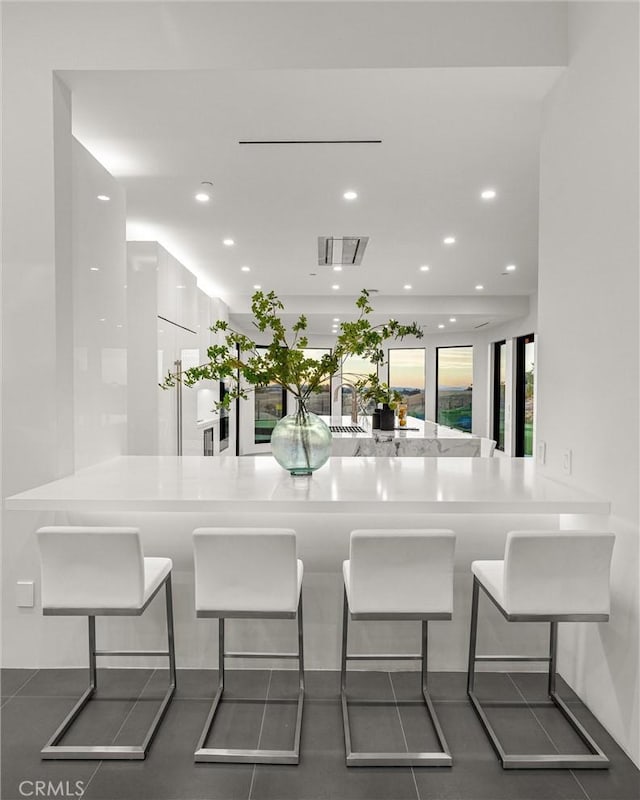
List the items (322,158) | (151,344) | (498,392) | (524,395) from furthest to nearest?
(498,392), (524,395), (151,344), (322,158)

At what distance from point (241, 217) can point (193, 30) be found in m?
2.04

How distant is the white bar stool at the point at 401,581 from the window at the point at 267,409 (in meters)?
9.57

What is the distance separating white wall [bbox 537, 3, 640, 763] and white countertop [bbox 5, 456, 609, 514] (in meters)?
0.20

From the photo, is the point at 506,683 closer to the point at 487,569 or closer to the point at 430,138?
the point at 487,569

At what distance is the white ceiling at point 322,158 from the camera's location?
2518 mm

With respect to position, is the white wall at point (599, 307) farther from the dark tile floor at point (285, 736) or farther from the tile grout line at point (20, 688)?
the tile grout line at point (20, 688)

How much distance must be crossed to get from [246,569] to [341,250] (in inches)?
162

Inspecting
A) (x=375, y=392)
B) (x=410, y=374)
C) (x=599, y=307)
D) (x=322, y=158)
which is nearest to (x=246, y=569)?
(x=375, y=392)

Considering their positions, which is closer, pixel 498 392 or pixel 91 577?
pixel 91 577

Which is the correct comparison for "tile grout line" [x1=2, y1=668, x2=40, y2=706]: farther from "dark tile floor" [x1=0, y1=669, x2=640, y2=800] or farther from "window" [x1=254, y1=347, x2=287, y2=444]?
"window" [x1=254, y1=347, x2=287, y2=444]

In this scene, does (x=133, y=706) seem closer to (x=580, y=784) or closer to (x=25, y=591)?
(x=25, y=591)

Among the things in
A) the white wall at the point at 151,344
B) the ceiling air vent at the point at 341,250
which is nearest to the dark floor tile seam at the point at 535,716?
the white wall at the point at 151,344

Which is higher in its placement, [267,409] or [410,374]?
[410,374]

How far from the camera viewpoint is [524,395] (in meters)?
8.89
